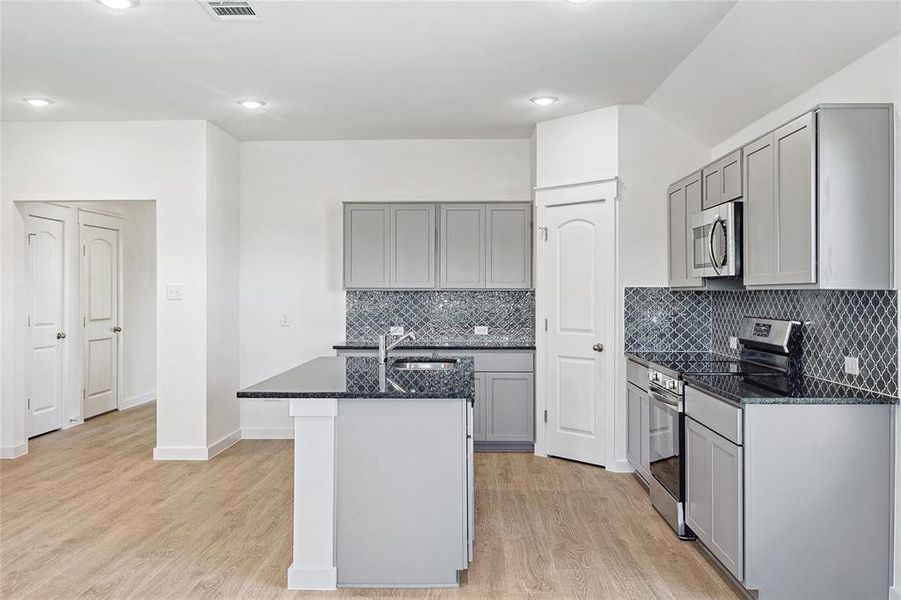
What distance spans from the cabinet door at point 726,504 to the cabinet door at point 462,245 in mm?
2888

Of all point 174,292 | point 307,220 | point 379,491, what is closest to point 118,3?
point 174,292

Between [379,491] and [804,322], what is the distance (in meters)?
2.45

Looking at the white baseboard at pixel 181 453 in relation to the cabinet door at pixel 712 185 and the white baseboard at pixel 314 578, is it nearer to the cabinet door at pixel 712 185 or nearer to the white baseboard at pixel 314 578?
the white baseboard at pixel 314 578

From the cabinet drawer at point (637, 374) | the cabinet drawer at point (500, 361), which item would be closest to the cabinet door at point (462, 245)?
the cabinet drawer at point (500, 361)

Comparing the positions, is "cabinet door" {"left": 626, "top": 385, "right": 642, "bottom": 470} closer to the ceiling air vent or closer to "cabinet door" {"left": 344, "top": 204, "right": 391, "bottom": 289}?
"cabinet door" {"left": 344, "top": 204, "right": 391, "bottom": 289}

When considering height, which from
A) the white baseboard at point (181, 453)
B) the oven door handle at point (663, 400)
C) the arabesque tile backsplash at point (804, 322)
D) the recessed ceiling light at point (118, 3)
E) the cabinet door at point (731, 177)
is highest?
the recessed ceiling light at point (118, 3)

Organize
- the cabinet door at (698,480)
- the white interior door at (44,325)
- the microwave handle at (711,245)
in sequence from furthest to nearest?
the white interior door at (44,325) → the microwave handle at (711,245) → the cabinet door at (698,480)

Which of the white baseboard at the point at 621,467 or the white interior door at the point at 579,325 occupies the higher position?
the white interior door at the point at 579,325

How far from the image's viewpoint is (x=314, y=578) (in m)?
2.73

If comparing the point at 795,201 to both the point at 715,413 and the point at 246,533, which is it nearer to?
the point at 715,413

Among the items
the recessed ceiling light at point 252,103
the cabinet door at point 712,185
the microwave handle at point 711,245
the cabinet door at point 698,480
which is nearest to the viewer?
the cabinet door at point 698,480

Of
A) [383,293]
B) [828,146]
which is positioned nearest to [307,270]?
[383,293]

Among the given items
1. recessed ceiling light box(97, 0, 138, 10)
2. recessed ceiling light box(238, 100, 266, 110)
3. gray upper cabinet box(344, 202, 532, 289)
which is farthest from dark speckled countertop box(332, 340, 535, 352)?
recessed ceiling light box(97, 0, 138, 10)

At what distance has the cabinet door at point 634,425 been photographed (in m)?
4.12
